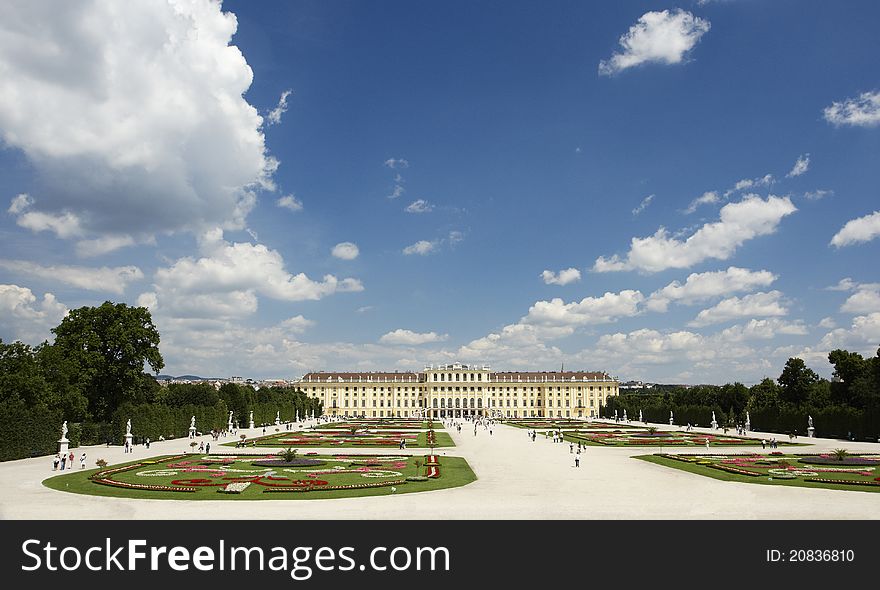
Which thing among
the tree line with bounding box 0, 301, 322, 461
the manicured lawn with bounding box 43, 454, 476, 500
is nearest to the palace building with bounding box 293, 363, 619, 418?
the tree line with bounding box 0, 301, 322, 461

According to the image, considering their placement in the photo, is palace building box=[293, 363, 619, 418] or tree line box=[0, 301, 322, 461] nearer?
tree line box=[0, 301, 322, 461]

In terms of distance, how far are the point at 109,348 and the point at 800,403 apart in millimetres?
73612

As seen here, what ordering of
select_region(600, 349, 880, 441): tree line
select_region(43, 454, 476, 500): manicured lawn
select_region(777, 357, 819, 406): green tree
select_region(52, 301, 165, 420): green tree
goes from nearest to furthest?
select_region(43, 454, 476, 500): manicured lawn
select_region(52, 301, 165, 420): green tree
select_region(600, 349, 880, 441): tree line
select_region(777, 357, 819, 406): green tree

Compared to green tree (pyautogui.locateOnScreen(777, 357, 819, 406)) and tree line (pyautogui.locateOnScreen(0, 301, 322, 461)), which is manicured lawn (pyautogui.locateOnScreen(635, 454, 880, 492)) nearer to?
tree line (pyautogui.locateOnScreen(0, 301, 322, 461))

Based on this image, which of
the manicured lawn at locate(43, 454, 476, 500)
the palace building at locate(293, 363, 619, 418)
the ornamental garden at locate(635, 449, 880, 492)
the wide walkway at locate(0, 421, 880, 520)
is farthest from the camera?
the palace building at locate(293, 363, 619, 418)

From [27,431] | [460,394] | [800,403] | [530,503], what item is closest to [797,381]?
[800,403]

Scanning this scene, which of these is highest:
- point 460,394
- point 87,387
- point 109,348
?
point 109,348

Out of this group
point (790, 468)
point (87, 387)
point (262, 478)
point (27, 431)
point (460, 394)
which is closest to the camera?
point (262, 478)

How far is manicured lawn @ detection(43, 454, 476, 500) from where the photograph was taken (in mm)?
23922

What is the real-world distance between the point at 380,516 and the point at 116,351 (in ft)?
138

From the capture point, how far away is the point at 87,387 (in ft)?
170

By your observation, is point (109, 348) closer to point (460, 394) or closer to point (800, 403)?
point (800, 403)

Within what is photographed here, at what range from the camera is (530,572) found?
42.4ft

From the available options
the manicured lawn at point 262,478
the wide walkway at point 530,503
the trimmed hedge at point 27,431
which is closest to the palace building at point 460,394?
the trimmed hedge at point 27,431
